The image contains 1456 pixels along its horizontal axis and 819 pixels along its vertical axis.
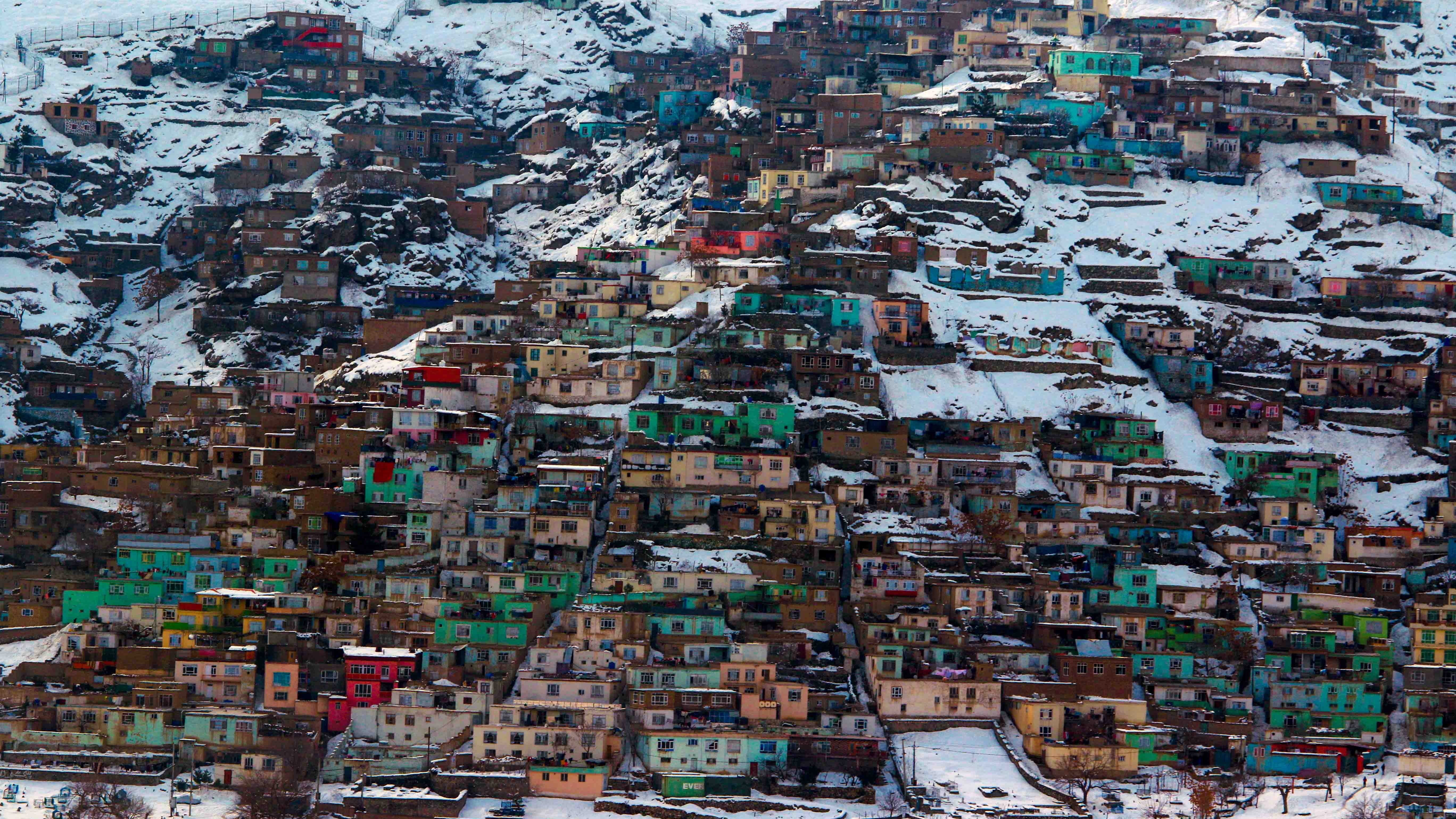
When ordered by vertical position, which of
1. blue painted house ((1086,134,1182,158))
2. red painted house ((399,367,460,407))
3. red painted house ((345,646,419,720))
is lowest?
red painted house ((345,646,419,720))

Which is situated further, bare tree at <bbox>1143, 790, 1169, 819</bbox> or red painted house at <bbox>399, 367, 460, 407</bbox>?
red painted house at <bbox>399, 367, 460, 407</bbox>

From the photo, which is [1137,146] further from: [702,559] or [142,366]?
[142,366]

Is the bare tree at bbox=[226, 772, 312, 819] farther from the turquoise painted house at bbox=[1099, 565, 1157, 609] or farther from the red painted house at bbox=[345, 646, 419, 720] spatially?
the turquoise painted house at bbox=[1099, 565, 1157, 609]

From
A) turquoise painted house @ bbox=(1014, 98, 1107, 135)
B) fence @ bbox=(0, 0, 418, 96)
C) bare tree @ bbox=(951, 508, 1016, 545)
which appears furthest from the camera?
fence @ bbox=(0, 0, 418, 96)

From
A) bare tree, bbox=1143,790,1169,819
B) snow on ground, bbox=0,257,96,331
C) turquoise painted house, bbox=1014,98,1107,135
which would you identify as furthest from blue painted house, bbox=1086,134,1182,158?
bare tree, bbox=1143,790,1169,819

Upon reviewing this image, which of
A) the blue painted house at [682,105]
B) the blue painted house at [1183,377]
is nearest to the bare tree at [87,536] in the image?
the blue painted house at [1183,377]

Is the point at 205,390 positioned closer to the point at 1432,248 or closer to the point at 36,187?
the point at 36,187
